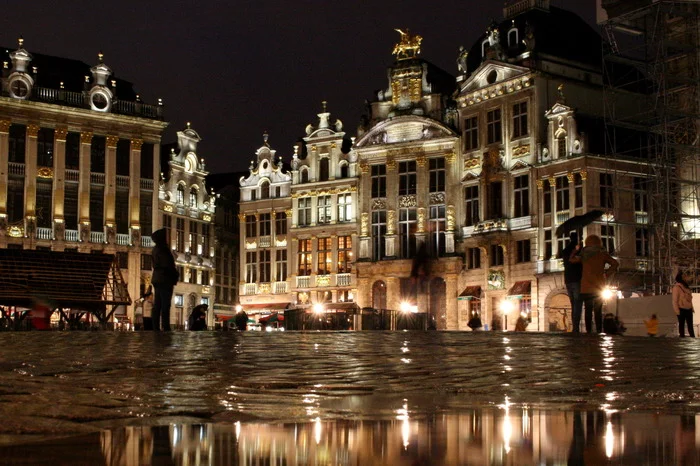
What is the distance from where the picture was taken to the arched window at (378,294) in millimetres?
52531

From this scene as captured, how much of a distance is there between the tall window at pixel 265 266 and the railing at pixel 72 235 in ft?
34.3

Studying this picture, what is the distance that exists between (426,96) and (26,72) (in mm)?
19425

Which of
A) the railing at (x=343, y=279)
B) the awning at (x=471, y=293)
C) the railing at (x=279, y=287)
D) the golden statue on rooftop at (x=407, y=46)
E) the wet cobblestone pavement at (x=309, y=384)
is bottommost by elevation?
the wet cobblestone pavement at (x=309, y=384)

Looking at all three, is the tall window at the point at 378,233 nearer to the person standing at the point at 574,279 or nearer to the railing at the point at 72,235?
the railing at the point at 72,235

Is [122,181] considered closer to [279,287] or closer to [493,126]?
[279,287]

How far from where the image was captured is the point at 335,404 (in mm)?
5371

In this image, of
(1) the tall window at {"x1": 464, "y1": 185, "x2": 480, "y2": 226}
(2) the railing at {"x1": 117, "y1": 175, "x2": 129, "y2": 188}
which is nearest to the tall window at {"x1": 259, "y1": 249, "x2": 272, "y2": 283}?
(2) the railing at {"x1": 117, "y1": 175, "x2": 129, "y2": 188}

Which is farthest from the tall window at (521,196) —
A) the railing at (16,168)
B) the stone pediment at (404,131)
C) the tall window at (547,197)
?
the railing at (16,168)

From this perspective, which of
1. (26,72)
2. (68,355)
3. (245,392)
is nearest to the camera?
(245,392)

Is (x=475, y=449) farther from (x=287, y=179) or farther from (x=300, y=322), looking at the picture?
(x=287, y=179)

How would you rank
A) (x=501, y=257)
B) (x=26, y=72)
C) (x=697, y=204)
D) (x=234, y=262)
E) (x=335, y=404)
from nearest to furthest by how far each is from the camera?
(x=335, y=404), (x=697, y=204), (x=501, y=257), (x=26, y=72), (x=234, y=262)

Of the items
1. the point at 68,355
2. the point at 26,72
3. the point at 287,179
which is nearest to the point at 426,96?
the point at 287,179

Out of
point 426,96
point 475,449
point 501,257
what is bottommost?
point 475,449

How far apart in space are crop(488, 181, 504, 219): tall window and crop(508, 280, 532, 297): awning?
3.46 m
